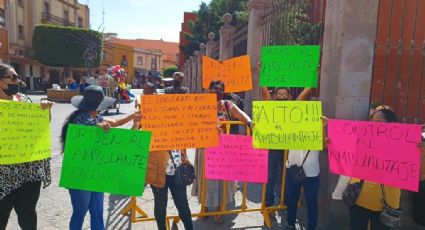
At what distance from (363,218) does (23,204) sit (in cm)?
297

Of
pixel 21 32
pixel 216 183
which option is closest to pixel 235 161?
pixel 216 183

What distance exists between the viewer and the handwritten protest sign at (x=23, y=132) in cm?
279

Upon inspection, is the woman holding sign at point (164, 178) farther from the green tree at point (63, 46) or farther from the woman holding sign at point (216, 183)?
the green tree at point (63, 46)

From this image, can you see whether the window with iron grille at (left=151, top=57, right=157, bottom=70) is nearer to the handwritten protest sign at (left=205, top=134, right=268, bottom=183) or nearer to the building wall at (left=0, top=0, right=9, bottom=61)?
the building wall at (left=0, top=0, right=9, bottom=61)

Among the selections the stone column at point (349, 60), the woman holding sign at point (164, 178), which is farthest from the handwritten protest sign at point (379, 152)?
the woman holding sign at point (164, 178)

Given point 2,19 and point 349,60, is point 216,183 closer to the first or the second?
point 349,60

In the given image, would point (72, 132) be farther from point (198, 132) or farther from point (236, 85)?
point (236, 85)

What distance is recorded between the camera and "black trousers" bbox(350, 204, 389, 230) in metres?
2.97

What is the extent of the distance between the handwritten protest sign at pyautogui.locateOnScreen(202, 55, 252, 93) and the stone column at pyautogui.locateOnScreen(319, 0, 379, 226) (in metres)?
1.10

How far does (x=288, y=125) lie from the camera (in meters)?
3.44

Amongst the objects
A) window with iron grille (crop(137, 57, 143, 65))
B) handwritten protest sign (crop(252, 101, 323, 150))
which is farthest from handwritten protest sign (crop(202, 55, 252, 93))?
window with iron grille (crop(137, 57, 143, 65))

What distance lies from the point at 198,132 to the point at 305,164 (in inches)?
47.3

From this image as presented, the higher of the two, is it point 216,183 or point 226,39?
point 226,39

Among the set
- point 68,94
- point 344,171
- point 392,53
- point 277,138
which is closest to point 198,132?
point 277,138
